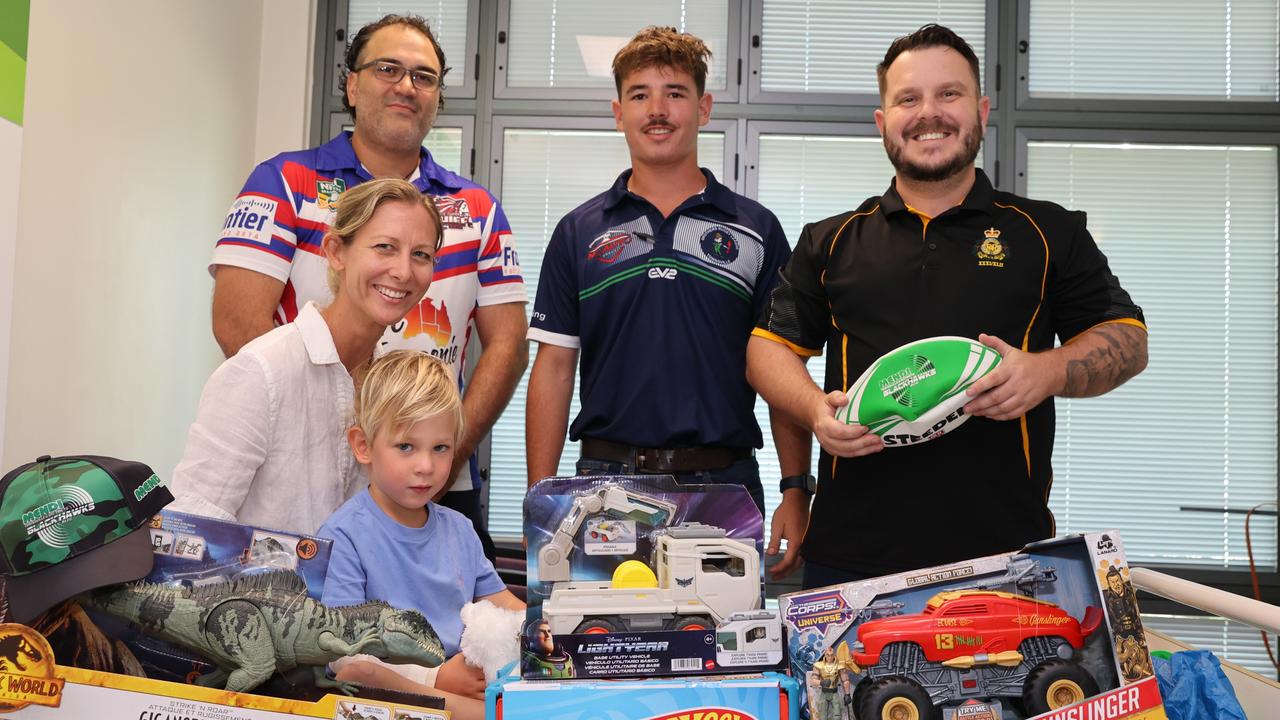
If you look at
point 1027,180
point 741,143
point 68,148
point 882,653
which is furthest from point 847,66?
point 882,653

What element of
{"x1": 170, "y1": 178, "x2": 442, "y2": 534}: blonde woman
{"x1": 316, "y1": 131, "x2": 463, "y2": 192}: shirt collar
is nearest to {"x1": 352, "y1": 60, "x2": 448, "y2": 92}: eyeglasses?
{"x1": 316, "y1": 131, "x2": 463, "y2": 192}: shirt collar

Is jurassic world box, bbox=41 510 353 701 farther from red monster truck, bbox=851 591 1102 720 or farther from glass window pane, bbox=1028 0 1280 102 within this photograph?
glass window pane, bbox=1028 0 1280 102

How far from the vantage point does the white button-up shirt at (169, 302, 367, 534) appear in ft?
5.12

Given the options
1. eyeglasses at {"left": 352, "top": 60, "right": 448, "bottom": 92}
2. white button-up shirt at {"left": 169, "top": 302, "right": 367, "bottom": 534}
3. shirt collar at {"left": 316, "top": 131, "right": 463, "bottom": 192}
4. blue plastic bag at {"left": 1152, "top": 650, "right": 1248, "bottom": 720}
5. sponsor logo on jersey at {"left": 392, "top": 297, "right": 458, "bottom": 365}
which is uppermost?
eyeglasses at {"left": 352, "top": 60, "right": 448, "bottom": 92}

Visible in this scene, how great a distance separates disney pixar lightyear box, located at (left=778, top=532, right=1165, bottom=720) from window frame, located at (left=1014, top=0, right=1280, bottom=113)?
12.7ft

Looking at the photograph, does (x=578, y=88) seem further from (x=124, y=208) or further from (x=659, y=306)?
(x=659, y=306)

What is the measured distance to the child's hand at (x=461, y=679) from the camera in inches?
47.9

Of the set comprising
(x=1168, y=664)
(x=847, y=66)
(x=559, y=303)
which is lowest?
(x=1168, y=664)

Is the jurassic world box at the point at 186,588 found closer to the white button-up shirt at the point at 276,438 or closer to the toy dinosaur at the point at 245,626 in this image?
the toy dinosaur at the point at 245,626

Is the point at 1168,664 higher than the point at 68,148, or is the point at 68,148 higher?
the point at 68,148

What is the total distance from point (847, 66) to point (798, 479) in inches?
114

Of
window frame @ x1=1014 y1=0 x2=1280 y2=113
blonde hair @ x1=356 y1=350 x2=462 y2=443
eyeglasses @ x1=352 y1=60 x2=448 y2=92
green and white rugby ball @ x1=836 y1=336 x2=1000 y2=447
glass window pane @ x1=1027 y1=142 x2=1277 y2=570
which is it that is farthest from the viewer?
window frame @ x1=1014 y1=0 x2=1280 y2=113

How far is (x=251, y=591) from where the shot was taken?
1.17 metres

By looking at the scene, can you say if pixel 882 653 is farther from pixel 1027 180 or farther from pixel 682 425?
pixel 1027 180
